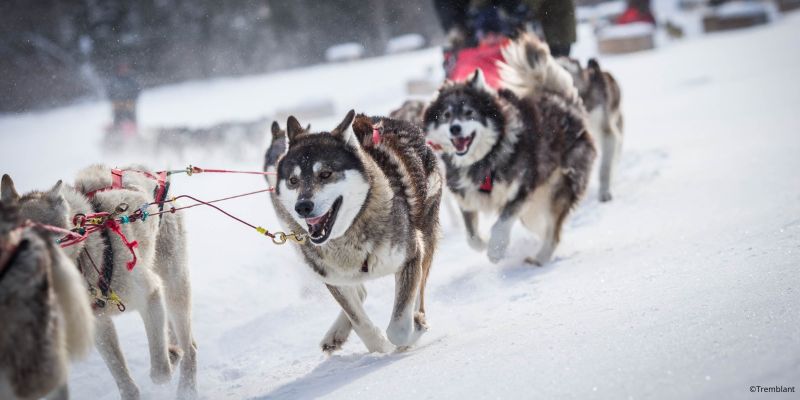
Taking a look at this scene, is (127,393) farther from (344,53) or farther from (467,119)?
(344,53)

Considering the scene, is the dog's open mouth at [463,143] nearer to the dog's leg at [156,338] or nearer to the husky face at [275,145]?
the husky face at [275,145]

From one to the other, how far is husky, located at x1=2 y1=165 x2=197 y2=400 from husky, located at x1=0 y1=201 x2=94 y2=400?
0.61 meters

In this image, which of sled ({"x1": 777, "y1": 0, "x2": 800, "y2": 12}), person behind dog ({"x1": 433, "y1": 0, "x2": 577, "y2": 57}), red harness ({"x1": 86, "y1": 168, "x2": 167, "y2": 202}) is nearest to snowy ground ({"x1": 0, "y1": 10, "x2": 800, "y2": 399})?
red harness ({"x1": 86, "y1": 168, "x2": 167, "y2": 202})

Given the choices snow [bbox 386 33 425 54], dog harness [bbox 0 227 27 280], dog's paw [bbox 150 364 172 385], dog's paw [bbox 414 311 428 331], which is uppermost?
dog harness [bbox 0 227 27 280]

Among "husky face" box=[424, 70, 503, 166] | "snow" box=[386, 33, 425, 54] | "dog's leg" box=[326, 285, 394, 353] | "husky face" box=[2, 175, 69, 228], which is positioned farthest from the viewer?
"snow" box=[386, 33, 425, 54]

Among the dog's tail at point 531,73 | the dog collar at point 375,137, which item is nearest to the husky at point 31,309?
the dog collar at point 375,137

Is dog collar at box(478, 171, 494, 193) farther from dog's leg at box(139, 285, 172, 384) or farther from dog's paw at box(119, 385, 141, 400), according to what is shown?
dog's paw at box(119, 385, 141, 400)

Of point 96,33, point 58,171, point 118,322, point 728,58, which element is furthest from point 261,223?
point 96,33

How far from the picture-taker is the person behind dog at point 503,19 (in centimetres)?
529

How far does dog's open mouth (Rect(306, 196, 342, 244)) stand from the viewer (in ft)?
8.50

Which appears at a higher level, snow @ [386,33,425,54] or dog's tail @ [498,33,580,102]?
dog's tail @ [498,33,580,102]

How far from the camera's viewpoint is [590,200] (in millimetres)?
5738

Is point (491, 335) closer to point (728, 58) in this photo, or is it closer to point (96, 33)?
point (728, 58)

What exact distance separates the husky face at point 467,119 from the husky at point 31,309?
8.32ft
